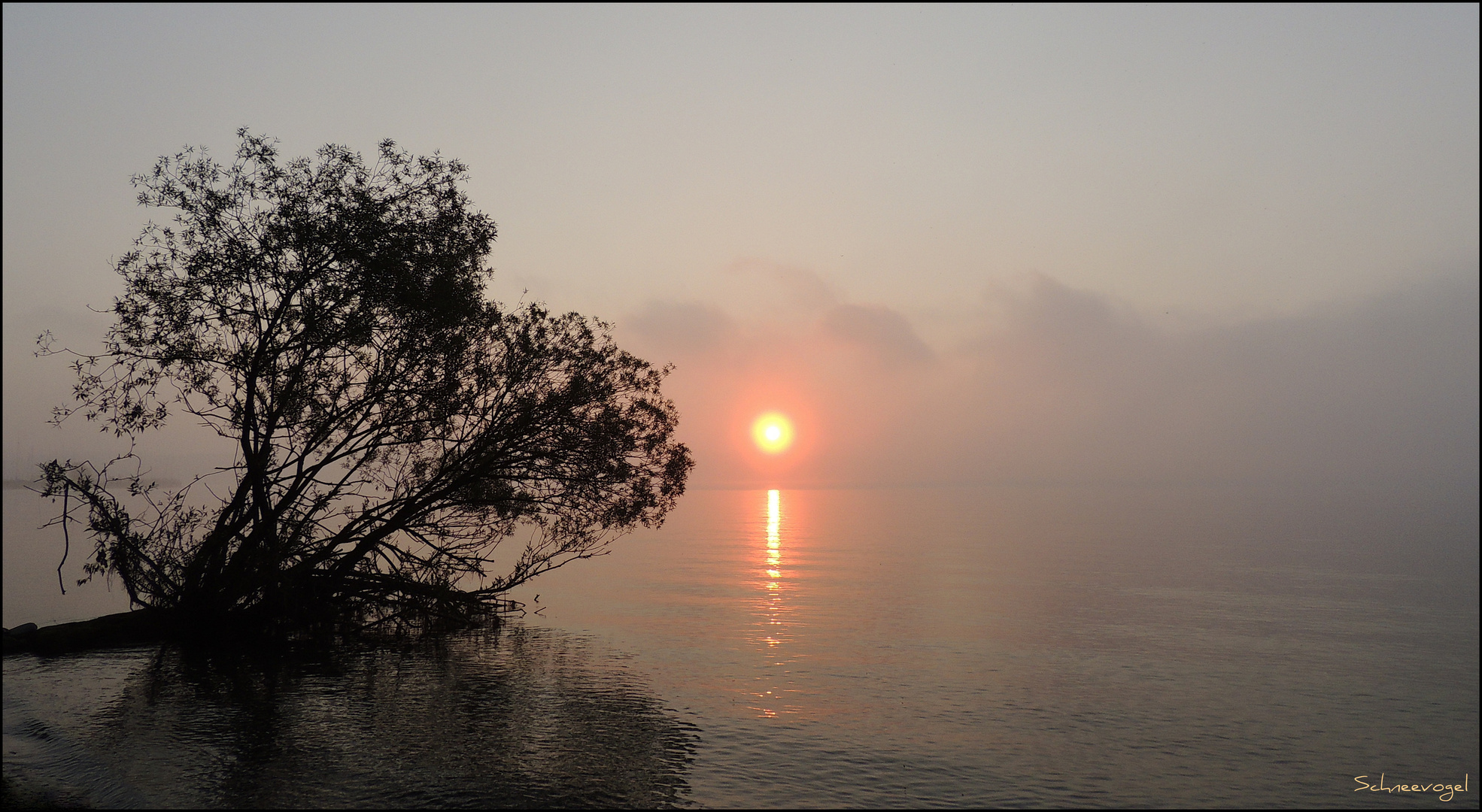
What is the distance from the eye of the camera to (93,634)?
32.0 metres

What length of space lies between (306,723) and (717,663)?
1517 cm

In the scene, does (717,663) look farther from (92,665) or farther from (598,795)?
(92,665)

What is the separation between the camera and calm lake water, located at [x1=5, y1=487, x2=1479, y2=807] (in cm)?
1953

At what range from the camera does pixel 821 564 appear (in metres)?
81.8

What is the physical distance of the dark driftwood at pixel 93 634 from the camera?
31.2 meters

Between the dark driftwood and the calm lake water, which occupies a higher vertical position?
the dark driftwood

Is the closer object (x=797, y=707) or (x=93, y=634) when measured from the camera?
(x=797, y=707)

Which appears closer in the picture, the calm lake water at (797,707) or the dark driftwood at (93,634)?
the calm lake water at (797,707)

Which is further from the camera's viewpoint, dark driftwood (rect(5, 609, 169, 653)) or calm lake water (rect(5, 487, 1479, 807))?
dark driftwood (rect(5, 609, 169, 653))

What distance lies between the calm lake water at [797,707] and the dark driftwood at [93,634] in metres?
0.77

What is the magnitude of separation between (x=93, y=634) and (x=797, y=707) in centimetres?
2455

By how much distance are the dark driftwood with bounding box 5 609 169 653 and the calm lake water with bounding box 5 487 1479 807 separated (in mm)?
767

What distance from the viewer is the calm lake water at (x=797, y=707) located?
64.1 feet

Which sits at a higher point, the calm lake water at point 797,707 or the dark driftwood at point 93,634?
the dark driftwood at point 93,634
